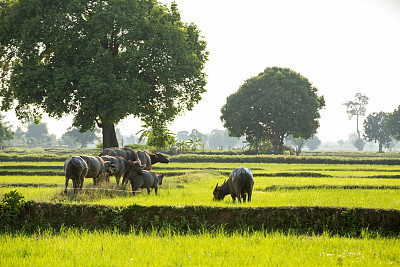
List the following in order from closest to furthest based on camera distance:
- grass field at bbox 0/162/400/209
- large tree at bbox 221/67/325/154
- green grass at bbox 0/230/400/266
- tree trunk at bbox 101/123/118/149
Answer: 1. green grass at bbox 0/230/400/266
2. grass field at bbox 0/162/400/209
3. tree trunk at bbox 101/123/118/149
4. large tree at bbox 221/67/325/154

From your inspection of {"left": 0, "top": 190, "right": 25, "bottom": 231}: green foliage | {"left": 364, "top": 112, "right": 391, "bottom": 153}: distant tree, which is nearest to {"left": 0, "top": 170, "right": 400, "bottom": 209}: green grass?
{"left": 0, "top": 190, "right": 25, "bottom": 231}: green foliage

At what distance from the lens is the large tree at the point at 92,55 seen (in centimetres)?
2231

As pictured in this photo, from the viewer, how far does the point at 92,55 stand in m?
22.7

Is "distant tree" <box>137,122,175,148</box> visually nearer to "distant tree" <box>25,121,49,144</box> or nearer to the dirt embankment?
the dirt embankment

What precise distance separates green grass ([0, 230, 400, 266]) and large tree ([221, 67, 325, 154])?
41979mm

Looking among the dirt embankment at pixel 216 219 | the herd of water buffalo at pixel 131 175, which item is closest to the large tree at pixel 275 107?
the herd of water buffalo at pixel 131 175

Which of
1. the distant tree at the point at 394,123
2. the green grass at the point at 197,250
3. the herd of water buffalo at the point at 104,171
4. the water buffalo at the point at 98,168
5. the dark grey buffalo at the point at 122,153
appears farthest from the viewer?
the distant tree at the point at 394,123

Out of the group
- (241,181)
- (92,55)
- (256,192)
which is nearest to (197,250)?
(241,181)

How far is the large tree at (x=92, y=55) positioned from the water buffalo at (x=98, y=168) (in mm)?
7360

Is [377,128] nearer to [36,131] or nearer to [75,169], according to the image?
[75,169]

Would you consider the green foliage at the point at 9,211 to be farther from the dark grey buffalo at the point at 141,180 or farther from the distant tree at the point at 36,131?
the distant tree at the point at 36,131

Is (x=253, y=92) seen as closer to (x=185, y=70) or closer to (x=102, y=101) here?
(x=185, y=70)

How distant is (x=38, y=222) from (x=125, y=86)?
12.8 meters

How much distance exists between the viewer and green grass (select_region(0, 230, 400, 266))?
7.07 m
